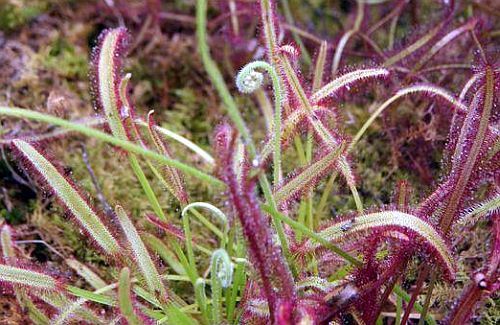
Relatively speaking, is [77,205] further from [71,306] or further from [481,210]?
[481,210]

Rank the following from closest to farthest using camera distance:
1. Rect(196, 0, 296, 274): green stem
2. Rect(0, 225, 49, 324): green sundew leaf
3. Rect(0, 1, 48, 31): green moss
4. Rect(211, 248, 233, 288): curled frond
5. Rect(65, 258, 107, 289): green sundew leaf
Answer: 1. Rect(196, 0, 296, 274): green stem
2. Rect(211, 248, 233, 288): curled frond
3. Rect(0, 225, 49, 324): green sundew leaf
4. Rect(65, 258, 107, 289): green sundew leaf
5. Rect(0, 1, 48, 31): green moss

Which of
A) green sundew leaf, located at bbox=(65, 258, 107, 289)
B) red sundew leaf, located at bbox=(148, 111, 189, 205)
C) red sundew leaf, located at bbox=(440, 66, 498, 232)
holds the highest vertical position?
red sundew leaf, located at bbox=(440, 66, 498, 232)

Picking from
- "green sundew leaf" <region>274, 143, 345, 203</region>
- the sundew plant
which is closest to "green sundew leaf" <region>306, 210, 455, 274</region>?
the sundew plant

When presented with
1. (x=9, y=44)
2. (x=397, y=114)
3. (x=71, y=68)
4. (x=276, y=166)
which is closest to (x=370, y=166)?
(x=397, y=114)

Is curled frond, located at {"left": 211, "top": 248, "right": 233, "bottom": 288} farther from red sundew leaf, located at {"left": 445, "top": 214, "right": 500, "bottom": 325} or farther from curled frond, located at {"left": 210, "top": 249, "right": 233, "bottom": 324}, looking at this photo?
red sundew leaf, located at {"left": 445, "top": 214, "right": 500, "bottom": 325}

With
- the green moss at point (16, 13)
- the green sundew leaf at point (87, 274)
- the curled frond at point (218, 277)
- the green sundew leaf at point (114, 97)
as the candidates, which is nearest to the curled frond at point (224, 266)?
the curled frond at point (218, 277)

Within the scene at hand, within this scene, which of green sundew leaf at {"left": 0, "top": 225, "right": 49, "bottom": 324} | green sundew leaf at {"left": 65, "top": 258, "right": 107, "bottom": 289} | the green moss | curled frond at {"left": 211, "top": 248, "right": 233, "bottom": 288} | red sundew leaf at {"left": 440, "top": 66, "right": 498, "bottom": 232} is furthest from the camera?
the green moss
